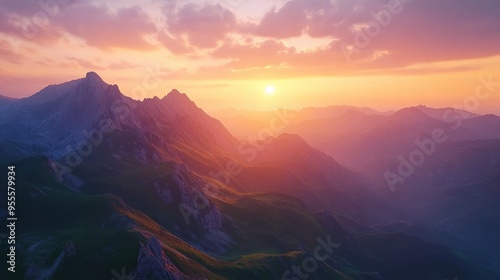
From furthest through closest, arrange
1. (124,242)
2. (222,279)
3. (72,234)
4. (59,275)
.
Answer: (222,279) < (72,234) < (124,242) < (59,275)

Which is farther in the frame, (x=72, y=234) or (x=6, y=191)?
(x=6, y=191)

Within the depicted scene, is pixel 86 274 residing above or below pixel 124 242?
below

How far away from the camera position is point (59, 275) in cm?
10331

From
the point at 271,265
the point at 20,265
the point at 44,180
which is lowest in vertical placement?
the point at 271,265

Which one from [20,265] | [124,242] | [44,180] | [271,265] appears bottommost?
[271,265]

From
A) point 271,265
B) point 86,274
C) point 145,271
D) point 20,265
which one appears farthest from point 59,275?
point 271,265

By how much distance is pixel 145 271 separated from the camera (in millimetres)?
104250

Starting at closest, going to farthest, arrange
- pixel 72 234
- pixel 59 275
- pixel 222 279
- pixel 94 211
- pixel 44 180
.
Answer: pixel 59 275 < pixel 72 234 < pixel 222 279 < pixel 94 211 < pixel 44 180

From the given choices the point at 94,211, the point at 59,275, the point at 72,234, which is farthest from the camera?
the point at 94,211

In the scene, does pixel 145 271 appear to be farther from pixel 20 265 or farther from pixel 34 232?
pixel 34 232

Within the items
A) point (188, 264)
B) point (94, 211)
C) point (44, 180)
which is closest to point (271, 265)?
point (188, 264)

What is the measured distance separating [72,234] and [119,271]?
33.1m

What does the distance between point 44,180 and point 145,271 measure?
112020mm

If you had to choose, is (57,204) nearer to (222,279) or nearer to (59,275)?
(59,275)
